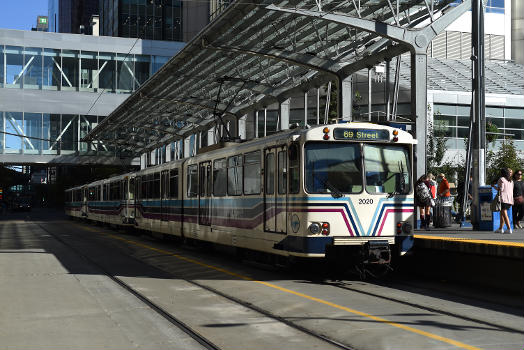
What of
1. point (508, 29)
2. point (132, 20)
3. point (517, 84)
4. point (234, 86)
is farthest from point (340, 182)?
point (132, 20)

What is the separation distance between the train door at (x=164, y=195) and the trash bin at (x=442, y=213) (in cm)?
897

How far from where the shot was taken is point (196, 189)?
20.0m

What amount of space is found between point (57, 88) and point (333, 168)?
48.4 metres

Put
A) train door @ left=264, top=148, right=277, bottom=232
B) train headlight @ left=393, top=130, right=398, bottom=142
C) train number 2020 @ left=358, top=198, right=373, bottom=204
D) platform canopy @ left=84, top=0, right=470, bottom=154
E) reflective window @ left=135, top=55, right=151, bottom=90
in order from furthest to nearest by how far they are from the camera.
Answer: reflective window @ left=135, top=55, right=151, bottom=90 < platform canopy @ left=84, top=0, right=470, bottom=154 < train door @ left=264, top=148, right=277, bottom=232 < train headlight @ left=393, top=130, right=398, bottom=142 < train number 2020 @ left=358, top=198, right=373, bottom=204

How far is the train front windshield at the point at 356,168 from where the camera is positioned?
1331cm

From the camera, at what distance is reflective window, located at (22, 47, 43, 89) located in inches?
2255

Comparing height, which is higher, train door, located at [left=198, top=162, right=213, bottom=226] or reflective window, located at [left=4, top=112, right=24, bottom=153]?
reflective window, located at [left=4, top=112, right=24, bottom=153]

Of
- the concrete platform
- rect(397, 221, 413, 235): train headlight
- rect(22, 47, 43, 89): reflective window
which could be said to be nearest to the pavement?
rect(397, 221, 413, 235): train headlight

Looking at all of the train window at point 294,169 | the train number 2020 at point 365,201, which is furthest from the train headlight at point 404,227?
the train window at point 294,169

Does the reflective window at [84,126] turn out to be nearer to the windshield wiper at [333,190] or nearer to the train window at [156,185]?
the train window at [156,185]

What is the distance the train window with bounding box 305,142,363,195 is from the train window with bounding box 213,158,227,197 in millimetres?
4313

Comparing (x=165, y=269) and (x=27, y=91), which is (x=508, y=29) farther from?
(x=165, y=269)

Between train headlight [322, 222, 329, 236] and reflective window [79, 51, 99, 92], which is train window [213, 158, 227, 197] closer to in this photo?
train headlight [322, 222, 329, 236]

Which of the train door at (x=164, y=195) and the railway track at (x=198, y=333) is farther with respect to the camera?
the train door at (x=164, y=195)
